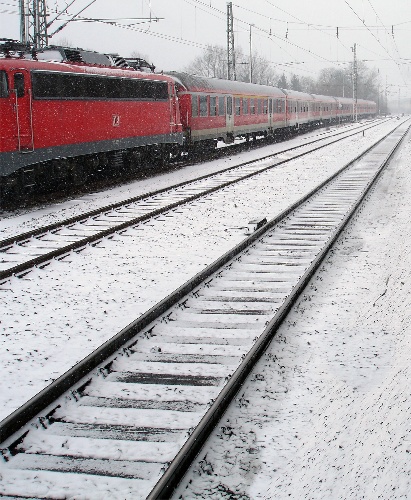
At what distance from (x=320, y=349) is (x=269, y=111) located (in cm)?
3033

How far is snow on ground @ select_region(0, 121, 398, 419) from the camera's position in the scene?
5.34 metres

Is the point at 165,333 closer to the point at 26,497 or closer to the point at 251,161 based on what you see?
the point at 26,497

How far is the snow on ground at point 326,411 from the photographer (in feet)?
11.7

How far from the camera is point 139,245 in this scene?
955 cm

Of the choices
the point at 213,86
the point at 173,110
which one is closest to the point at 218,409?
the point at 173,110

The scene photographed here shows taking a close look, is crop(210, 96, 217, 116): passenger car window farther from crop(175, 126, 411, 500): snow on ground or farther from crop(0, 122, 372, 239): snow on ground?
crop(175, 126, 411, 500): snow on ground

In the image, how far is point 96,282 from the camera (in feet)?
25.0

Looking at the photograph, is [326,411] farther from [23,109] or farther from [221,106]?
[221,106]

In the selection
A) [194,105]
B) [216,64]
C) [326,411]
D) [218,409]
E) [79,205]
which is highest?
[216,64]

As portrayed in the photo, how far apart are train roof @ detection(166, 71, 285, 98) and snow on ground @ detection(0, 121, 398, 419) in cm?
1007

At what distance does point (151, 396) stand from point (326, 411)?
1.23 metres

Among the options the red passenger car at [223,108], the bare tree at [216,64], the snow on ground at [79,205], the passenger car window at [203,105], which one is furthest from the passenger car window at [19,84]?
the bare tree at [216,64]

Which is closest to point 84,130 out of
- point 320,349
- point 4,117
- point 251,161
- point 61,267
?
point 4,117

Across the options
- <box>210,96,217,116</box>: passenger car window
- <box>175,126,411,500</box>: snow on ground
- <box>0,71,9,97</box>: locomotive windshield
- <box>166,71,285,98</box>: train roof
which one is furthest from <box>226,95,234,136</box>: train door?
<box>175,126,411,500</box>: snow on ground
